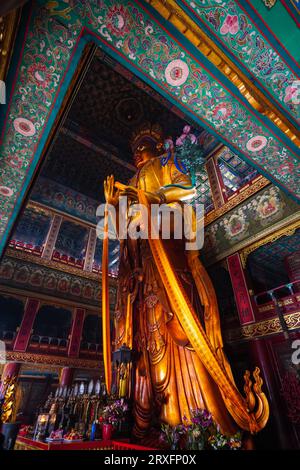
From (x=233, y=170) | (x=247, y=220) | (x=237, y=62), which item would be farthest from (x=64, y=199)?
(x=237, y=62)

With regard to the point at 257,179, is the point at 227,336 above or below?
below

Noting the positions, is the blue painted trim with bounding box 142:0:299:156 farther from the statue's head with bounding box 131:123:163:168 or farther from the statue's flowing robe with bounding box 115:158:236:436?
the statue's head with bounding box 131:123:163:168

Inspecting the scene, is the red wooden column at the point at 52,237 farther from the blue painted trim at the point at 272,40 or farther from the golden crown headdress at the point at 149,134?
the blue painted trim at the point at 272,40

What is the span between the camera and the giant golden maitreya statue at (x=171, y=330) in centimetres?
317

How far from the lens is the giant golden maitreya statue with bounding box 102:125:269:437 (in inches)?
125

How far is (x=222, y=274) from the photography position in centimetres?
686

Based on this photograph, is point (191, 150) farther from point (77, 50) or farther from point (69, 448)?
point (69, 448)

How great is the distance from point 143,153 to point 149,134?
708mm

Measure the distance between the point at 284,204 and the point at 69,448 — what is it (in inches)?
203

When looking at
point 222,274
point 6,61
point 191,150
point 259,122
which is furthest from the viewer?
point 222,274

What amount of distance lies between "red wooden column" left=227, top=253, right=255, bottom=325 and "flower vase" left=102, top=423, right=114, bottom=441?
9.79 ft

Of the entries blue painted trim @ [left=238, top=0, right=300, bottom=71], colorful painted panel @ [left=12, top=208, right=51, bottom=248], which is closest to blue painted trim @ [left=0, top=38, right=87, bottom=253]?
blue painted trim @ [left=238, top=0, right=300, bottom=71]

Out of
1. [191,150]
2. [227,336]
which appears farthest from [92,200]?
[227,336]

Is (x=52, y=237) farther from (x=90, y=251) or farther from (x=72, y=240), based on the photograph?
(x=90, y=251)
